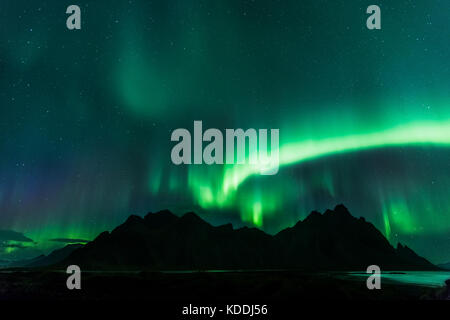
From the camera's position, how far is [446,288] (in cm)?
4428

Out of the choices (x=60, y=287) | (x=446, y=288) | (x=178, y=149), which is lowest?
(x=60, y=287)

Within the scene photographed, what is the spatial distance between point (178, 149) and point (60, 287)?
192 ft

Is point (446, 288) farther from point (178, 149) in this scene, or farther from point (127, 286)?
point (127, 286)
